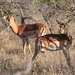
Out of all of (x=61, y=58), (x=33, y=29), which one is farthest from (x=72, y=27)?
(x=61, y=58)

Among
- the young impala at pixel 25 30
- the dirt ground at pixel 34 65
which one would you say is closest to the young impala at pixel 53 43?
the dirt ground at pixel 34 65

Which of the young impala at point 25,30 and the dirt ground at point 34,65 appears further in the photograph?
the young impala at point 25,30

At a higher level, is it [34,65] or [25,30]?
[34,65]

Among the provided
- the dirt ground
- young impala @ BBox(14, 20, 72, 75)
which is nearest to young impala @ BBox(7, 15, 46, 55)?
the dirt ground

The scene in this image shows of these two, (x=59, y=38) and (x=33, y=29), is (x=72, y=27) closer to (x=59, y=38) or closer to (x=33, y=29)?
(x=33, y=29)

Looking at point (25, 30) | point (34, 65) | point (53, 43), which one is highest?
point (53, 43)

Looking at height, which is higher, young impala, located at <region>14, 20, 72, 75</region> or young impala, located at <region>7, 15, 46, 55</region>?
young impala, located at <region>14, 20, 72, 75</region>

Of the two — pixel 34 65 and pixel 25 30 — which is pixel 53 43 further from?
→ pixel 25 30

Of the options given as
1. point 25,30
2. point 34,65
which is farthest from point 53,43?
point 25,30

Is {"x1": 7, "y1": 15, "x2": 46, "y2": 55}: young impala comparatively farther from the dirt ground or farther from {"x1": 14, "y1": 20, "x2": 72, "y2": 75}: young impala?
{"x1": 14, "y1": 20, "x2": 72, "y2": 75}: young impala

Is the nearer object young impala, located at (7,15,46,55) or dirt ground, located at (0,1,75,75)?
dirt ground, located at (0,1,75,75)

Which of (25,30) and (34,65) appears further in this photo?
(25,30)

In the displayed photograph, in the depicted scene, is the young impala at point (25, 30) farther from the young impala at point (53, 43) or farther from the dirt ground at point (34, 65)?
the young impala at point (53, 43)

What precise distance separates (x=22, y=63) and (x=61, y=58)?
94cm
